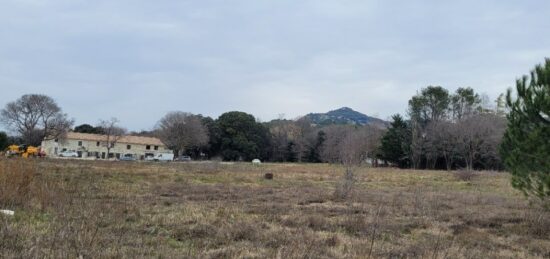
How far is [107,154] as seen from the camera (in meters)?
86.3

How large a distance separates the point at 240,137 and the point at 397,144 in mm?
26742

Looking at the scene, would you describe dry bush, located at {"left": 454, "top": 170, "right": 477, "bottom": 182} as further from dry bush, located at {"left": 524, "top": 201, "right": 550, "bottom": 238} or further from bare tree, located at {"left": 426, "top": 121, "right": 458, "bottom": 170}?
bare tree, located at {"left": 426, "top": 121, "right": 458, "bottom": 170}

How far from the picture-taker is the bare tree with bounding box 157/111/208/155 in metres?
73.6

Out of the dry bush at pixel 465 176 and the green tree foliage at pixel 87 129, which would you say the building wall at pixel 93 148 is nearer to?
the green tree foliage at pixel 87 129

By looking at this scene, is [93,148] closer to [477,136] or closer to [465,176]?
[477,136]

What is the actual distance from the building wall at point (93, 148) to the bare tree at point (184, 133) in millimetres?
14050

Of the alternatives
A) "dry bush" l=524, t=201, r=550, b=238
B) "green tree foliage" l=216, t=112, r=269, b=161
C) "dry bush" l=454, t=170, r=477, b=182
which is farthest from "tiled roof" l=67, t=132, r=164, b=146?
"dry bush" l=524, t=201, r=550, b=238

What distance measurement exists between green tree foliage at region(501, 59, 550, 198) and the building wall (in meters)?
79.8

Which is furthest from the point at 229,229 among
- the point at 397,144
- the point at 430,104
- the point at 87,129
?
the point at 87,129

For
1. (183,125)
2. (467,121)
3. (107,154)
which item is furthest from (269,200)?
(107,154)

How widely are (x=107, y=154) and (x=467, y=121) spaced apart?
62.1m

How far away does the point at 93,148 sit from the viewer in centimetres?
8819

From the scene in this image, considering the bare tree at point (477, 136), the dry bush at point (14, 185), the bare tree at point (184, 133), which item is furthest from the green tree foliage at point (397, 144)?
the dry bush at point (14, 185)

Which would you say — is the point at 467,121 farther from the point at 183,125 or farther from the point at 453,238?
the point at 453,238
